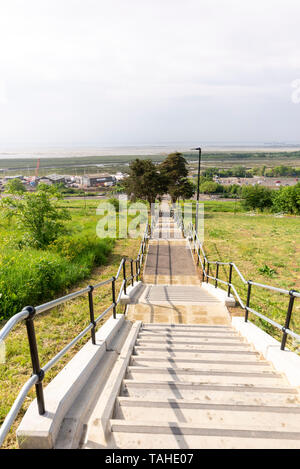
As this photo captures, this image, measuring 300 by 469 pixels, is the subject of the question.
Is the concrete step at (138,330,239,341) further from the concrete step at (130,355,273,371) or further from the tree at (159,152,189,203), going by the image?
the tree at (159,152,189,203)

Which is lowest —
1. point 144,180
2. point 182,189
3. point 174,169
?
point 182,189

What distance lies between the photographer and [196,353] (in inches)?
135

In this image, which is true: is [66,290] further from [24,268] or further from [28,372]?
[28,372]

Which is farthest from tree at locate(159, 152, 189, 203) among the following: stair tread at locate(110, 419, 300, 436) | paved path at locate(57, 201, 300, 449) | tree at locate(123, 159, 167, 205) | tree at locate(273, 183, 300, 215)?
stair tread at locate(110, 419, 300, 436)

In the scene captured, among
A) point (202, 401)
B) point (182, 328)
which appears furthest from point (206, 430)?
point (182, 328)

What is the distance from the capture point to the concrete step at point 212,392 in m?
2.32

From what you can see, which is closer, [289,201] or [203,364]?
[203,364]

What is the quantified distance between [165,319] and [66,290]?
334 centimetres

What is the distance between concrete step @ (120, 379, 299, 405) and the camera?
2.32 meters

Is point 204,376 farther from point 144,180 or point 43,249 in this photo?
point 144,180

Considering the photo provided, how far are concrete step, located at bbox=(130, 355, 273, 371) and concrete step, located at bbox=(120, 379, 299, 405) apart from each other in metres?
0.41

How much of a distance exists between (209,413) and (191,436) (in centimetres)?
35

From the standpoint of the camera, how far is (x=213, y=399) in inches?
92.0
